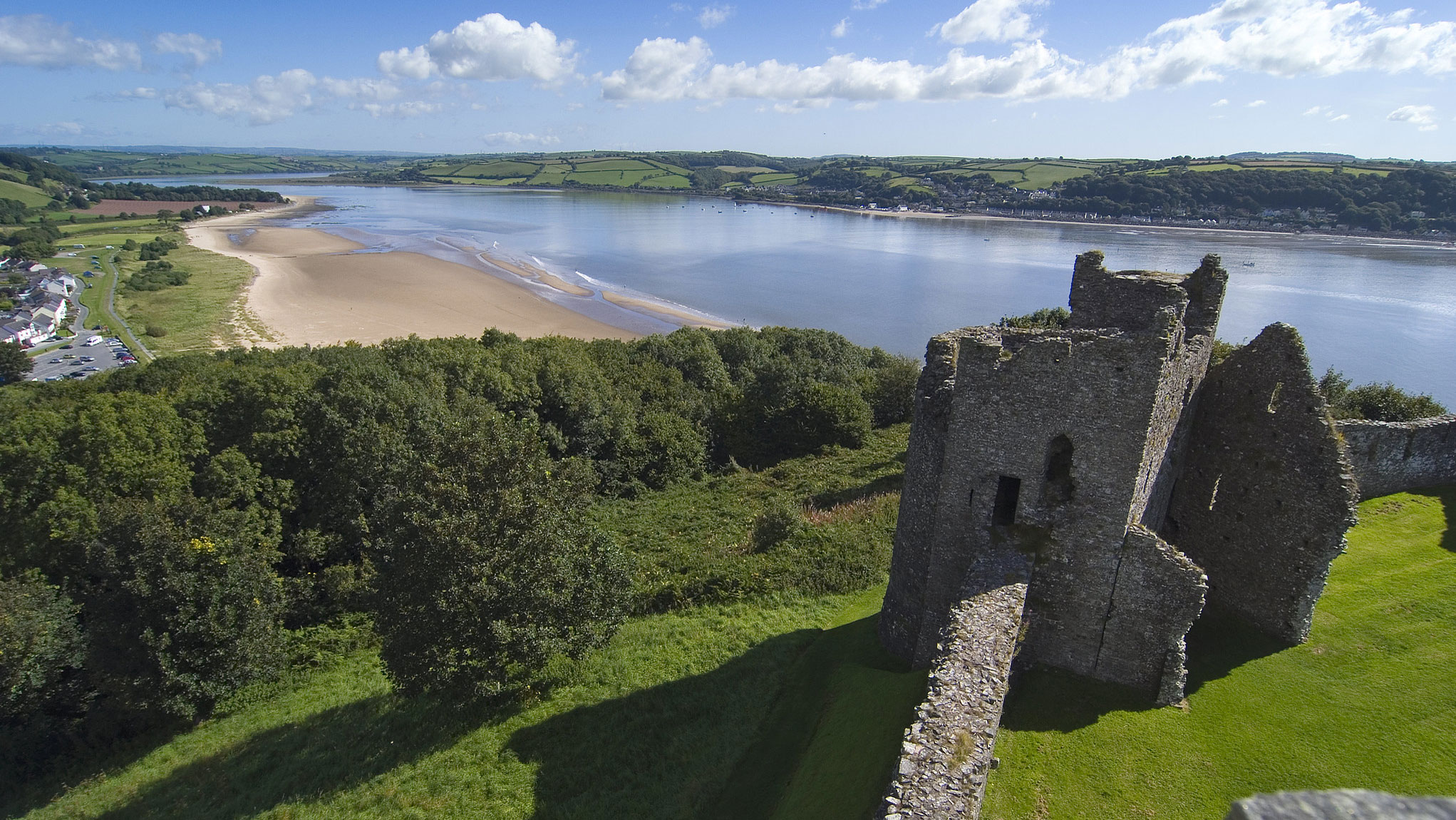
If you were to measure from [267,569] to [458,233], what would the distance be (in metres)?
104

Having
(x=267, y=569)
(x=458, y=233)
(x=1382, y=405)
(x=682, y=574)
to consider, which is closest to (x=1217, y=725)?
(x=682, y=574)

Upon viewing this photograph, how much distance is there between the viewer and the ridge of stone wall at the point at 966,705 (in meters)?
7.92

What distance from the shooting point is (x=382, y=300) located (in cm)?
6444

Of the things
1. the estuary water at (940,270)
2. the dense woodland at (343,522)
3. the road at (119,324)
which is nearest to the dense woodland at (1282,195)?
the estuary water at (940,270)

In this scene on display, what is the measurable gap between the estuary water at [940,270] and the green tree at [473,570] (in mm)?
44362

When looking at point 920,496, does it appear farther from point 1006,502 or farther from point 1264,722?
point 1264,722

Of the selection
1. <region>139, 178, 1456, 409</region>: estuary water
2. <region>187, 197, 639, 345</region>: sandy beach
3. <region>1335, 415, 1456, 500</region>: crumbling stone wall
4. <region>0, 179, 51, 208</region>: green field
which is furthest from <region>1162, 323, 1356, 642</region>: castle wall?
<region>0, 179, 51, 208</region>: green field

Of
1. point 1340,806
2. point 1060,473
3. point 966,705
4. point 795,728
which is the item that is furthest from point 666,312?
point 1340,806

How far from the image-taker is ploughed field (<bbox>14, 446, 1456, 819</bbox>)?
927 centimetres

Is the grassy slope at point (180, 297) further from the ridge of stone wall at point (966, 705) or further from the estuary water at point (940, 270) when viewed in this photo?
the ridge of stone wall at point (966, 705)

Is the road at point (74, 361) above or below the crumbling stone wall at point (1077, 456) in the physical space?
below

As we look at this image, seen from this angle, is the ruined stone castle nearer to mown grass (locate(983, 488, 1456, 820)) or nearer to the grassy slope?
mown grass (locate(983, 488, 1456, 820))

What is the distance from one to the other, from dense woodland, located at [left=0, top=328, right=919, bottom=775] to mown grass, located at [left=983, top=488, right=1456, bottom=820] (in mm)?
8576

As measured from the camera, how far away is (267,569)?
17906 mm
